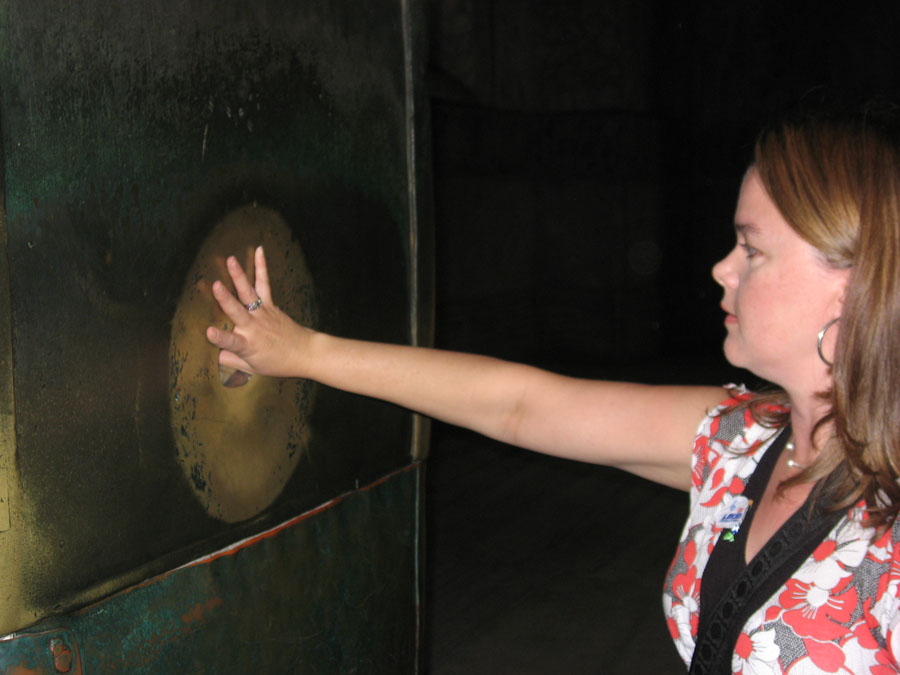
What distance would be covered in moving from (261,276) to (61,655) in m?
0.51

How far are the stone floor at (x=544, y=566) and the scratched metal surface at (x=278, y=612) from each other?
1.27 metres

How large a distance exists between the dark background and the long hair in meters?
2.49

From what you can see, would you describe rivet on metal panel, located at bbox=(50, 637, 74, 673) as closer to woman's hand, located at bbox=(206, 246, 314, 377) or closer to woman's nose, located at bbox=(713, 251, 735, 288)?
woman's hand, located at bbox=(206, 246, 314, 377)

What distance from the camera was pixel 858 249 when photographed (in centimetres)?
107

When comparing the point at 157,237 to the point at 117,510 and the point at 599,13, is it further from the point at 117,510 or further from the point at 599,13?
the point at 599,13

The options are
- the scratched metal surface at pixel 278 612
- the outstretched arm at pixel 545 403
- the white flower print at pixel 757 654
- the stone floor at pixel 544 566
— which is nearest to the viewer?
the scratched metal surface at pixel 278 612

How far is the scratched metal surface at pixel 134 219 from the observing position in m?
0.88

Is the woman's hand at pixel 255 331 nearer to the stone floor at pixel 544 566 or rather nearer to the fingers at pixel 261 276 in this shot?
the fingers at pixel 261 276

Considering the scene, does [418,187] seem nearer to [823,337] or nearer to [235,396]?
[235,396]

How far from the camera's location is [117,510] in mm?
994

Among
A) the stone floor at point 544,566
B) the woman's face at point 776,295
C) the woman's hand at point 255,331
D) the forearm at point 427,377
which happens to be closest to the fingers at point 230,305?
the woman's hand at point 255,331

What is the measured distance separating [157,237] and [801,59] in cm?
844

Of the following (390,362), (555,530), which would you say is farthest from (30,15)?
(555,530)

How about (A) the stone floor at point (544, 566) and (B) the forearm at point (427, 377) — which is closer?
(B) the forearm at point (427, 377)
